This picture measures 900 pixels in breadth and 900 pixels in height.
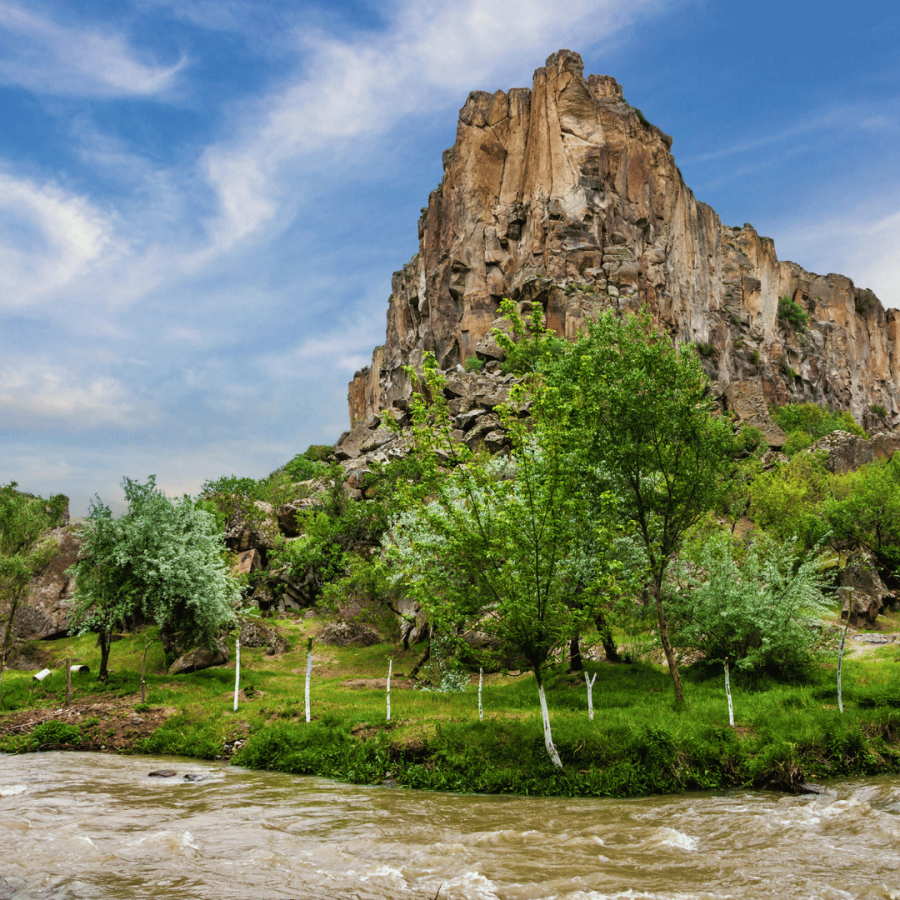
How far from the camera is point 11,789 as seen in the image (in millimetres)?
14727

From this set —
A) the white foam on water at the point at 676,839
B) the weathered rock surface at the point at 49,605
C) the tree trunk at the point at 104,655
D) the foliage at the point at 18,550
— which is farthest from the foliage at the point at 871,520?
the weathered rock surface at the point at 49,605

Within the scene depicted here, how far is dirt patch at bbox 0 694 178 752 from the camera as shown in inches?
792

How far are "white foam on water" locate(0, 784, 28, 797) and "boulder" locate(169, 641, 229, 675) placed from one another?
1409 centimetres

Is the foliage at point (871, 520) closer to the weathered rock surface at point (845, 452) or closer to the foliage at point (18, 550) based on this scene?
the weathered rock surface at point (845, 452)

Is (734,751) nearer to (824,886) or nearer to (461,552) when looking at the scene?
(824,886)

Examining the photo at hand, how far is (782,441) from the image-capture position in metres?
75.3

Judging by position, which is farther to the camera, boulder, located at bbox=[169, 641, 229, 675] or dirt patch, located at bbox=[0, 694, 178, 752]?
boulder, located at bbox=[169, 641, 229, 675]

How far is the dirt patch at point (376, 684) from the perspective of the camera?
86.0 ft

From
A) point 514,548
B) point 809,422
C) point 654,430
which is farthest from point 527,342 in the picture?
point 809,422

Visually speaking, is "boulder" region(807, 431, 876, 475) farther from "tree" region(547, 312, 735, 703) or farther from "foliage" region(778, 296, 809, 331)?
"foliage" region(778, 296, 809, 331)

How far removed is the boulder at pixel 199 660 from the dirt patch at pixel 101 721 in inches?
231

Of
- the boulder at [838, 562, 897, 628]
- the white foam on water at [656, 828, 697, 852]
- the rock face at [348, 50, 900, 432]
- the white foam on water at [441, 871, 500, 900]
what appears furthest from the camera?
the rock face at [348, 50, 900, 432]

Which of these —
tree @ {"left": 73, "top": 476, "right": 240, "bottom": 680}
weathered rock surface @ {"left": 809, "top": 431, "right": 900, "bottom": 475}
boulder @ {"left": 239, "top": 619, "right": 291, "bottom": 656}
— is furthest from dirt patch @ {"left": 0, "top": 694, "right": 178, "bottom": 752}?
weathered rock surface @ {"left": 809, "top": 431, "right": 900, "bottom": 475}

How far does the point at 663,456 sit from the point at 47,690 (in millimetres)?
24885
